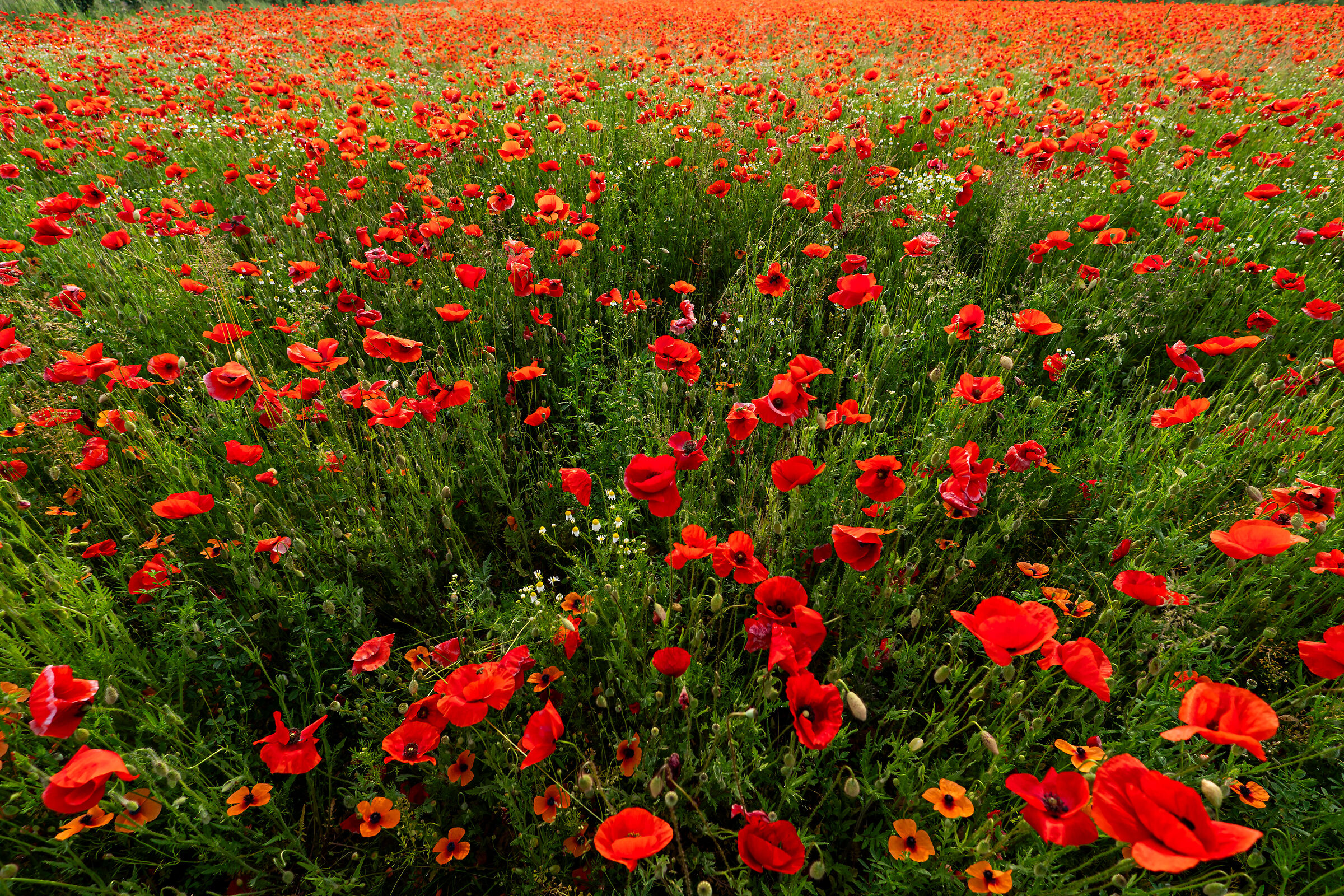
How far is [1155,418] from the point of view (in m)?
1.94

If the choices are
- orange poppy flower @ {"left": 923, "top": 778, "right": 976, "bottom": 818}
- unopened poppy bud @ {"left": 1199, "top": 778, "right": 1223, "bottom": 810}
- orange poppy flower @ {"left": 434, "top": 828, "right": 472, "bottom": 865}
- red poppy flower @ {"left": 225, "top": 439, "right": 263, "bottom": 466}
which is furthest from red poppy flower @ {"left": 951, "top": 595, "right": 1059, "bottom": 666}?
red poppy flower @ {"left": 225, "top": 439, "right": 263, "bottom": 466}

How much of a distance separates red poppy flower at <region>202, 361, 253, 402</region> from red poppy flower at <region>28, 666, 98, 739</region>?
92 cm

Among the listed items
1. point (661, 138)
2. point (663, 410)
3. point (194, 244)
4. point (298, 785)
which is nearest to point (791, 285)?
point (663, 410)

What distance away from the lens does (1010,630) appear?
114cm

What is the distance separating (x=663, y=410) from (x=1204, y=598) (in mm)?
2104

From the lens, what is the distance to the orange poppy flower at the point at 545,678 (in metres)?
1.52

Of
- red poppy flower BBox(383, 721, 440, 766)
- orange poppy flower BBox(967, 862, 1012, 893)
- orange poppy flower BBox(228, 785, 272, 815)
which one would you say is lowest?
orange poppy flower BBox(228, 785, 272, 815)

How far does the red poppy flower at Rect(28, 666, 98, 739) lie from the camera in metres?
1.17

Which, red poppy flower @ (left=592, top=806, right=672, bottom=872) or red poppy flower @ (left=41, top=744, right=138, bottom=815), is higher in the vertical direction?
red poppy flower @ (left=41, top=744, right=138, bottom=815)

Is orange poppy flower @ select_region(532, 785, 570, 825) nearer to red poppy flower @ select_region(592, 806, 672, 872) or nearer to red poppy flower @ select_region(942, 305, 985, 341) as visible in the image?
Result: red poppy flower @ select_region(592, 806, 672, 872)

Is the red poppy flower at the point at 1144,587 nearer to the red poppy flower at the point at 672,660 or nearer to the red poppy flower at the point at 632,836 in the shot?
the red poppy flower at the point at 672,660

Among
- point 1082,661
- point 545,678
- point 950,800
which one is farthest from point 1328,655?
point 545,678

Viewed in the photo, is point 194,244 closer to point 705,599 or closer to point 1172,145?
point 705,599

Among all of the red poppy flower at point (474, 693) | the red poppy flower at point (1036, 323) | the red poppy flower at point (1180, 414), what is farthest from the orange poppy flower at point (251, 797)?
the red poppy flower at point (1180, 414)
